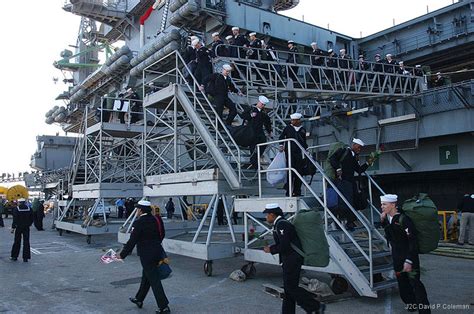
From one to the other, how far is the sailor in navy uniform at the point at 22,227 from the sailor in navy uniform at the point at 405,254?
32.6 ft

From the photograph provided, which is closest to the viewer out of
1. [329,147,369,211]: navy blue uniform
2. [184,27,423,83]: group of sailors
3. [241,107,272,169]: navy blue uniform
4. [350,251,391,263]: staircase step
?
[350,251,391,263]: staircase step

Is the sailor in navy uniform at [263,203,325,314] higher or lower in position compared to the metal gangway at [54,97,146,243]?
lower

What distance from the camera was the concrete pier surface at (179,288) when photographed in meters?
6.59

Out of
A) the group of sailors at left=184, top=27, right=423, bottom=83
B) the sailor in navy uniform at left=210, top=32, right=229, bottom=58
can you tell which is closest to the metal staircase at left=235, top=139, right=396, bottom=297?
the group of sailors at left=184, top=27, right=423, bottom=83

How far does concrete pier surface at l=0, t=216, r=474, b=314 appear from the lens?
6.59m

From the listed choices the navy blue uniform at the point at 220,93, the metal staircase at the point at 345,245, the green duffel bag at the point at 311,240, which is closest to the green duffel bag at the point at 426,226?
the metal staircase at the point at 345,245

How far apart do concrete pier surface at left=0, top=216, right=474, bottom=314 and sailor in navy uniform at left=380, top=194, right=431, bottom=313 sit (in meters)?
0.54

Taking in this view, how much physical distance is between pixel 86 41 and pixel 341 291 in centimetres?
5105

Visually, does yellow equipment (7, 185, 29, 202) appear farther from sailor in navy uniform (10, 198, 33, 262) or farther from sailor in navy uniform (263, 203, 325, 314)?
sailor in navy uniform (263, 203, 325, 314)

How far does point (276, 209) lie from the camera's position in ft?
19.1

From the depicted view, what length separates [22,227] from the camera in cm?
1168

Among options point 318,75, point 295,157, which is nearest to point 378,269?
point 295,157

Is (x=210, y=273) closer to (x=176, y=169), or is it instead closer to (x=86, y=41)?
(x=176, y=169)

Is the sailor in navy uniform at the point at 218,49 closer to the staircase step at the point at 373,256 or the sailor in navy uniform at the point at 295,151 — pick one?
the sailor in navy uniform at the point at 295,151
